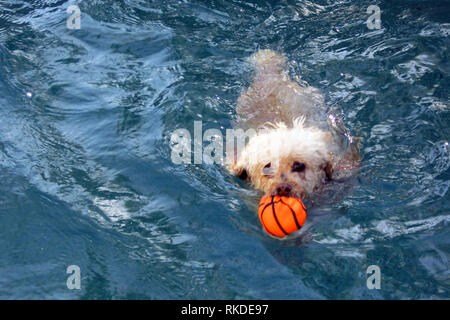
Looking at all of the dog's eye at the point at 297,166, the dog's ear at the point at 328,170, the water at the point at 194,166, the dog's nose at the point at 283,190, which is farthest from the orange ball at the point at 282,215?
the dog's ear at the point at 328,170

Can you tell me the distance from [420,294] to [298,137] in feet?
5.81

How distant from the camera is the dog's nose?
4177mm

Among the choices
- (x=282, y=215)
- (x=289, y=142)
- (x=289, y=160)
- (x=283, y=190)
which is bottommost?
(x=282, y=215)

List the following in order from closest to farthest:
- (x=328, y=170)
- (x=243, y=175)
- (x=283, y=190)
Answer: (x=283, y=190)
(x=328, y=170)
(x=243, y=175)

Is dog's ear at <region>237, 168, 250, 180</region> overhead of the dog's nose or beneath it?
beneath

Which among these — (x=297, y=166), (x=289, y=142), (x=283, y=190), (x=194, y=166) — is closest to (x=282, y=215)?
(x=283, y=190)

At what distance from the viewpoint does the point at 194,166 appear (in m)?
5.35

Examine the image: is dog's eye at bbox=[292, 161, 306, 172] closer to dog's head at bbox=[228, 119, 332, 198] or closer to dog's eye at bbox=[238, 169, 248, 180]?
dog's head at bbox=[228, 119, 332, 198]

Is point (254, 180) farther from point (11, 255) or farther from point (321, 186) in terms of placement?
point (11, 255)

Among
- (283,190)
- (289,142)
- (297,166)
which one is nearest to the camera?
(283,190)

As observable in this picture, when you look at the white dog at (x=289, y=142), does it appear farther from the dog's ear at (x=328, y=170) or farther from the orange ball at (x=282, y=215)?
the orange ball at (x=282, y=215)

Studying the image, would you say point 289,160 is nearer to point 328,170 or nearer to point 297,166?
point 297,166

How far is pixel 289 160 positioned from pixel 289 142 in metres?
0.20

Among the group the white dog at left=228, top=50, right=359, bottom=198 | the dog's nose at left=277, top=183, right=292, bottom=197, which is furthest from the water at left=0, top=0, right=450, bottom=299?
the dog's nose at left=277, top=183, right=292, bottom=197
